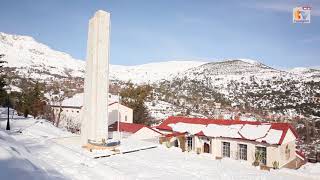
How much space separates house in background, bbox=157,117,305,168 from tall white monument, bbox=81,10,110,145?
8.14 meters

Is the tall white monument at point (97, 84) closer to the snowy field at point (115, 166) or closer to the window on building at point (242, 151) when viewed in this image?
the snowy field at point (115, 166)

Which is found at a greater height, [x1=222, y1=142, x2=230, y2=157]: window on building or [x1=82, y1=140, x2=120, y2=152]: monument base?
[x1=82, y1=140, x2=120, y2=152]: monument base

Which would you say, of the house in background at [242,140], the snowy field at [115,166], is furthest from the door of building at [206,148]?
the snowy field at [115,166]

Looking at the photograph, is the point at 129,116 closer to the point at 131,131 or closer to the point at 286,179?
the point at 131,131

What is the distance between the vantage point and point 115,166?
14.6m

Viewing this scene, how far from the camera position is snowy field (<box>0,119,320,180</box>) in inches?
404

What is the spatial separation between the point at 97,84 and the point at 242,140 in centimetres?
1456

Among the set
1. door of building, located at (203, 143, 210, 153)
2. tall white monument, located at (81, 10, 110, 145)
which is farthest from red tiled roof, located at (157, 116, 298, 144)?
tall white monument, located at (81, 10, 110, 145)

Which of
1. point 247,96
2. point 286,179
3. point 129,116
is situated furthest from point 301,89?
point 286,179

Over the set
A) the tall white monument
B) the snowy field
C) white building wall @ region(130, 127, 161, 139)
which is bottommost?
white building wall @ region(130, 127, 161, 139)

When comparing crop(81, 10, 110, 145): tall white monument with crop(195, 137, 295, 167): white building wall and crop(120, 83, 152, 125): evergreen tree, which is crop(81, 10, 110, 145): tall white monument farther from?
crop(120, 83, 152, 125): evergreen tree

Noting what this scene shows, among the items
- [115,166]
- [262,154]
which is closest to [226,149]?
[262,154]

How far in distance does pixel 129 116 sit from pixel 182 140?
19655 mm

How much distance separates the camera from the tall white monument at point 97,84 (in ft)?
64.5
